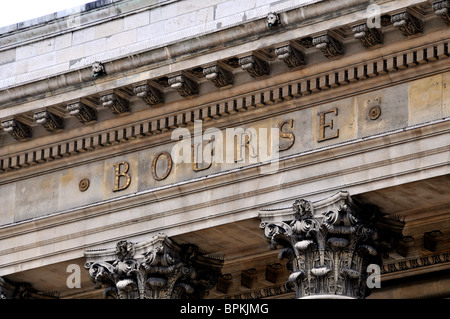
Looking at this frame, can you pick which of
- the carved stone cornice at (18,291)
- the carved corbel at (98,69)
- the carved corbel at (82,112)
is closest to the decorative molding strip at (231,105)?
the carved corbel at (82,112)

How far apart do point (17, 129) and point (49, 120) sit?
33.1 inches

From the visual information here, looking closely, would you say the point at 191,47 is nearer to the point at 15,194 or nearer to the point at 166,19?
the point at 166,19

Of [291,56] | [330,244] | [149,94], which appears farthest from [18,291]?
[291,56]

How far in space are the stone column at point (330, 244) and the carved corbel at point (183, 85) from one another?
3.43 m

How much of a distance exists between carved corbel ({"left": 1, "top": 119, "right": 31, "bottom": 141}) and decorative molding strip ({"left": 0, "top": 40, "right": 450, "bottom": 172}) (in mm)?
364

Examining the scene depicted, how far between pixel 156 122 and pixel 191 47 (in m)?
2.05

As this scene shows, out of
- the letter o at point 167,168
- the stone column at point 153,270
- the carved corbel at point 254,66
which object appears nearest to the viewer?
the carved corbel at point 254,66

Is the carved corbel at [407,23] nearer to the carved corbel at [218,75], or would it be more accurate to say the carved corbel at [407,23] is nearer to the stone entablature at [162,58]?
the stone entablature at [162,58]

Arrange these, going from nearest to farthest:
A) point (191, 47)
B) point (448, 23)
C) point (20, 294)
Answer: point (448, 23) < point (191, 47) < point (20, 294)

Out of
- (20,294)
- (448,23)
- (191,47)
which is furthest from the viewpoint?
(20,294)

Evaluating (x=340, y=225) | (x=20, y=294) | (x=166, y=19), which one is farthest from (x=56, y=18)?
(x=340, y=225)

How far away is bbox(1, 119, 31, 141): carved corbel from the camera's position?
4128cm

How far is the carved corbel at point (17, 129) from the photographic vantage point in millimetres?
41281

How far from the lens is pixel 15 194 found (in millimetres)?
41969
